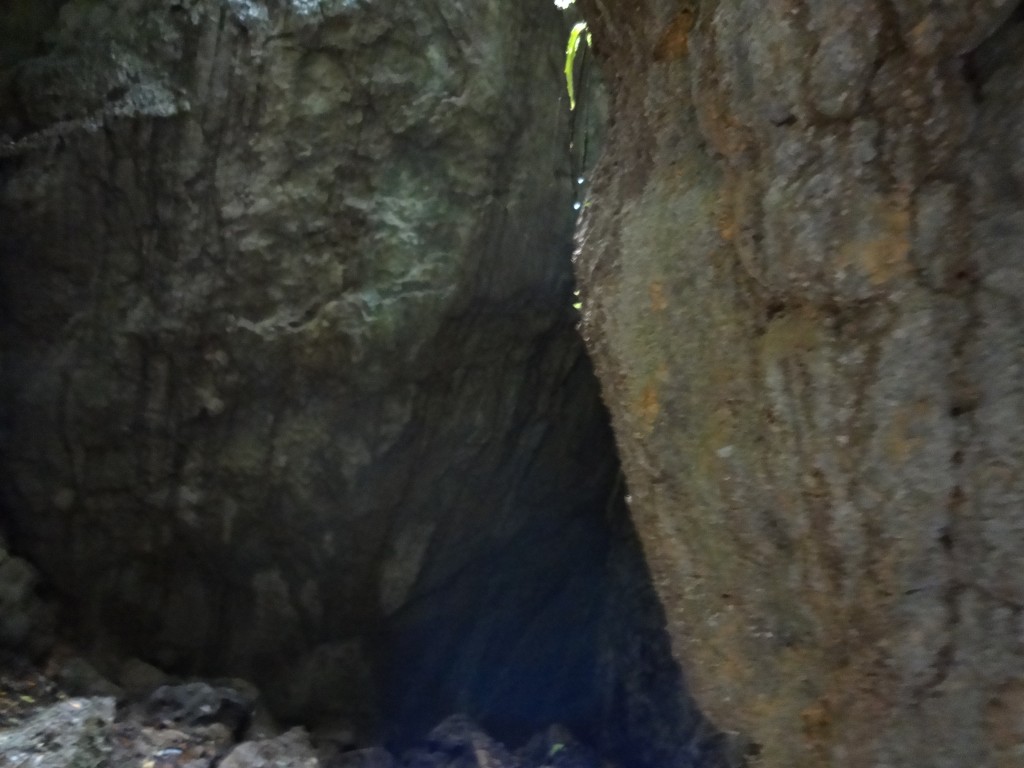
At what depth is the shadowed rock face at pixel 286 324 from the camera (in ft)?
9.21

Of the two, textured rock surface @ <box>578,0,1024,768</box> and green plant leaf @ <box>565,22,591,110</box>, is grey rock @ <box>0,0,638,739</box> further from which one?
textured rock surface @ <box>578,0,1024,768</box>

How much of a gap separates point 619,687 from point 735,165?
2495mm

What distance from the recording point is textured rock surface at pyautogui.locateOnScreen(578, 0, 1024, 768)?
1.25m

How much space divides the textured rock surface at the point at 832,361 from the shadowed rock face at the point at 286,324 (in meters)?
1.21

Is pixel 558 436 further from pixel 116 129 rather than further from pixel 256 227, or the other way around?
pixel 116 129

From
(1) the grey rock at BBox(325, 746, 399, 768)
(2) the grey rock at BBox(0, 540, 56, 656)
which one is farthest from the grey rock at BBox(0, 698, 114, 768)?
(1) the grey rock at BBox(325, 746, 399, 768)

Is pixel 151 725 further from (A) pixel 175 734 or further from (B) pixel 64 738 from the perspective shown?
(B) pixel 64 738

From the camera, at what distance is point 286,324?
2.90 meters

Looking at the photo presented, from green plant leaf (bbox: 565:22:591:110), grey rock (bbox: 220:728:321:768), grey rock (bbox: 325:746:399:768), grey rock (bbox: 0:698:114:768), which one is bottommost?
grey rock (bbox: 325:746:399:768)

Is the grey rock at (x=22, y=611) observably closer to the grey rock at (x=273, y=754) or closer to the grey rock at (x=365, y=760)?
the grey rock at (x=273, y=754)

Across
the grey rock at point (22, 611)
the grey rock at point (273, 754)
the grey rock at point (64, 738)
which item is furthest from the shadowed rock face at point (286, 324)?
the grey rock at point (64, 738)

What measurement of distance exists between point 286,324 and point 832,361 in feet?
6.44

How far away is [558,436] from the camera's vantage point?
3.50 meters

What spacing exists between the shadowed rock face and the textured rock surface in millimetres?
1211
